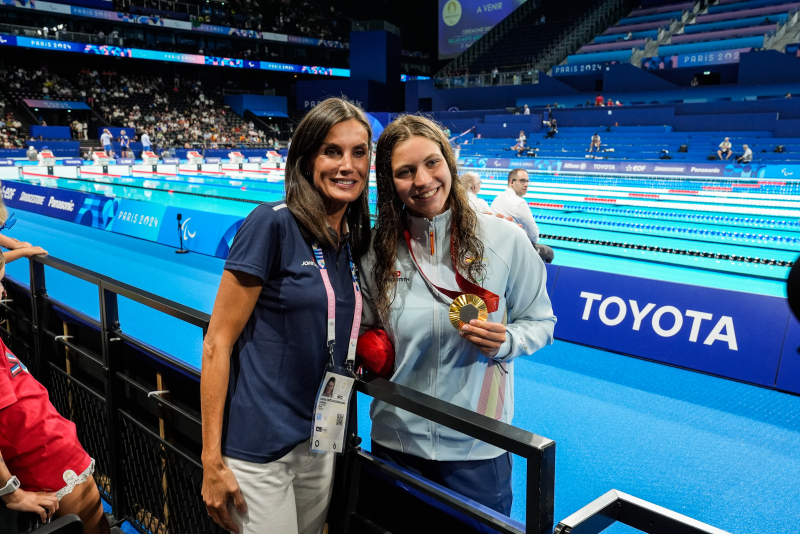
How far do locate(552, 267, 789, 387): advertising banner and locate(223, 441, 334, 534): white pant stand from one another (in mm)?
3781

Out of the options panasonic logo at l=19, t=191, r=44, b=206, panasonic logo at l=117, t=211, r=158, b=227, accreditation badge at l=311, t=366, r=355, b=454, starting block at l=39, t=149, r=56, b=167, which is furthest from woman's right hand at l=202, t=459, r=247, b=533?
starting block at l=39, t=149, r=56, b=167

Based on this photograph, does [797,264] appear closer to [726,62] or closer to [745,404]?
[745,404]

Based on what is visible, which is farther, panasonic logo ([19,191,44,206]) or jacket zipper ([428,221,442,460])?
panasonic logo ([19,191,44,206])

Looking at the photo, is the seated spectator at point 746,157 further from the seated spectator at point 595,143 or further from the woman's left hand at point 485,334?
the woman's left hand at point 485,334

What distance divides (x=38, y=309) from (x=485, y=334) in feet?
9.25

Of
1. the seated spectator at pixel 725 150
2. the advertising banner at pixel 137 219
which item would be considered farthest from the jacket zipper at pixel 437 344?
the seated spectator at pixel 725 150

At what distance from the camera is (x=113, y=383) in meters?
2.62

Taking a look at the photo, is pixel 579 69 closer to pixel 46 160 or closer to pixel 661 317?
pixel 46 160

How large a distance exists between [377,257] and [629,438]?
2.60 metres

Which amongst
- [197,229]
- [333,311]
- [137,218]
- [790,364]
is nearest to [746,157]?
[790,364]

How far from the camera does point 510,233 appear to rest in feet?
5.78

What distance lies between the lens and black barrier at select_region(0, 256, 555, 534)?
1349 mm

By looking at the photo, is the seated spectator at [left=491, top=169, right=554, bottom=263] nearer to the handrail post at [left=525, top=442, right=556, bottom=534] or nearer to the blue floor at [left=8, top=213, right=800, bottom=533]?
the blue floor at [left=8, top=213, right=800, bottom=533]

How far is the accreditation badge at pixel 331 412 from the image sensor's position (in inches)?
61.4
